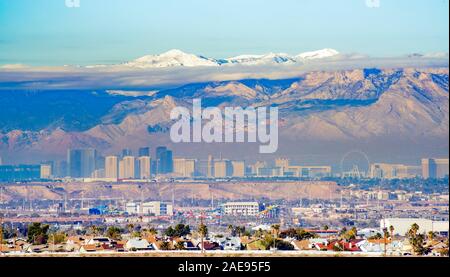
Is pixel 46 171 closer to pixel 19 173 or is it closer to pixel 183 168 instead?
pixel 19 173

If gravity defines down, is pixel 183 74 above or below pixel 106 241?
above

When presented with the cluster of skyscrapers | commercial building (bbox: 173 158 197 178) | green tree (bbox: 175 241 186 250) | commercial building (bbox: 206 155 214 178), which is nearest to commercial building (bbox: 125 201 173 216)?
commercial building (bbox: 173 158 197 178)

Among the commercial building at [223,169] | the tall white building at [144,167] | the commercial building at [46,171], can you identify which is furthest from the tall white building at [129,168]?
the commercial building at [223,169]

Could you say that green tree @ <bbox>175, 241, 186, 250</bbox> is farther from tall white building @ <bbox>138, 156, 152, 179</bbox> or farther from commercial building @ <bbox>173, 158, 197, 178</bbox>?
tall white building @ <bbox>138, 156, 152, 179</bbox>

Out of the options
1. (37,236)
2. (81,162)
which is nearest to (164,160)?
(81,162)
